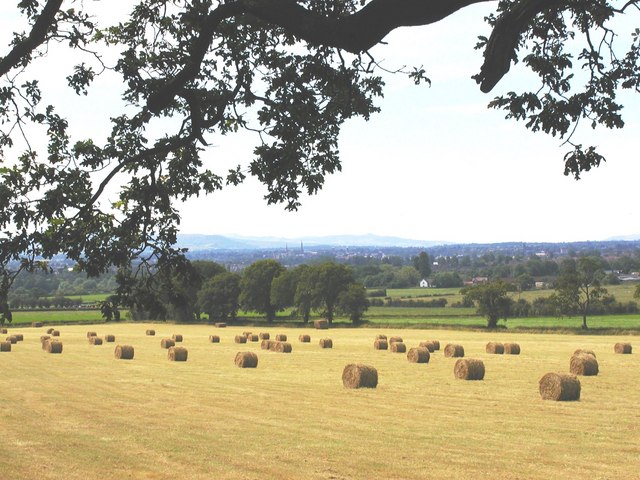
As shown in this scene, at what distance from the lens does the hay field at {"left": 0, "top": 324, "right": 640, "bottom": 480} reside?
639 inches

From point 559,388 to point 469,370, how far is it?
6.84 m

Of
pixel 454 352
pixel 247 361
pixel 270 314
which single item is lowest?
pixel 270 314

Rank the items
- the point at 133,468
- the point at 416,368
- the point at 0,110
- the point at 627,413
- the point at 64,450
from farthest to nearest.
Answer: the point at 416,368 → the point at 627,413 → the point at 64,450 → the point at 133,468 → the point at 0,110

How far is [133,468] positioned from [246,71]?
879 cm

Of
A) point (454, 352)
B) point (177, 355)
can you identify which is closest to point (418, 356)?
point (454, 352)

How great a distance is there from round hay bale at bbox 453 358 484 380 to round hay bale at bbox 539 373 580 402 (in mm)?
5949

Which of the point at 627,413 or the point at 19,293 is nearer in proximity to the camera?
the point at 627,413

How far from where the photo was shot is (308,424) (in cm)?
2172

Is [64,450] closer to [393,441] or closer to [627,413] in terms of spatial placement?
[393,441]

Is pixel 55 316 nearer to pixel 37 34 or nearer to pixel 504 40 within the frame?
pixel 37 34

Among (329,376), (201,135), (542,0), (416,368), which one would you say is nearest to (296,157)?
(201,135)

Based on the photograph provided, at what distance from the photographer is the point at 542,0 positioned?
7840mm

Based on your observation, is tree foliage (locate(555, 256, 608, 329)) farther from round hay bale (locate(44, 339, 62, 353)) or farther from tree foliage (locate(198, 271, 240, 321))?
round hay bale (locate(44, 339, 62, 353))

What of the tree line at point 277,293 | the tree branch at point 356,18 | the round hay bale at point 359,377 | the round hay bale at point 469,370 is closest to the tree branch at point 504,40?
the tree branch at point 356,18
